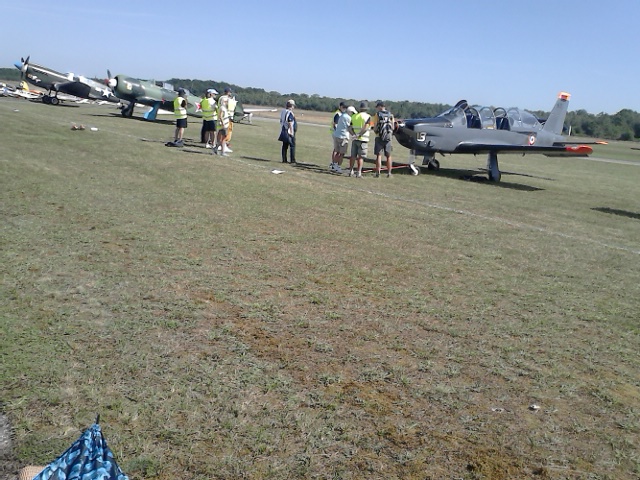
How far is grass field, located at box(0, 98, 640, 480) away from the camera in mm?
2869

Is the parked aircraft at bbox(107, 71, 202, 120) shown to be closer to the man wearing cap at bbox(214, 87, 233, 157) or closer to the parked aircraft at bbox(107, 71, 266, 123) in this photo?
the parked aircraft at bbox(107, 71, 266, 123)

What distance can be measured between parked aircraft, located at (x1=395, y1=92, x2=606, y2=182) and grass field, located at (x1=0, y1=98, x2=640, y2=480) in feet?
21.4

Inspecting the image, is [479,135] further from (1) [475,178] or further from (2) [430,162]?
(2) [430,162]

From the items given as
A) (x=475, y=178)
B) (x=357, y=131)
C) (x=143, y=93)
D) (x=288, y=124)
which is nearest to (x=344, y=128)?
(x=357, y=131)

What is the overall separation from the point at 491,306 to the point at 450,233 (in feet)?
9.83

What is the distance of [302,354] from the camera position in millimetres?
3904

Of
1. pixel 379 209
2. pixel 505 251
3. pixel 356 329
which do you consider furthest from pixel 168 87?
pixel 356 329

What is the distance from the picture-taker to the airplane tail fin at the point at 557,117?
18.7 metres

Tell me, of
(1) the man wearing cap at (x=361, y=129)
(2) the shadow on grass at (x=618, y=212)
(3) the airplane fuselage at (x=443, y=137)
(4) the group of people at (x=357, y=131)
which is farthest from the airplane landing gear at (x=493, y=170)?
(1) the man wearing cap at (x=361, y=129)

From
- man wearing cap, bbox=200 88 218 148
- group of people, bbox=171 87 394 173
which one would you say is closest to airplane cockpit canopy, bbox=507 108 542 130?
group of people, bbox=171 87 394 173

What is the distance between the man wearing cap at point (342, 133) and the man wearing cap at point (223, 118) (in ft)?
10.1

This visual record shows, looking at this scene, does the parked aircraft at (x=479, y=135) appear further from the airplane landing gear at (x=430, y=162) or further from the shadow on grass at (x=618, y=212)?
the shadow on grass at (x=618, y=212)

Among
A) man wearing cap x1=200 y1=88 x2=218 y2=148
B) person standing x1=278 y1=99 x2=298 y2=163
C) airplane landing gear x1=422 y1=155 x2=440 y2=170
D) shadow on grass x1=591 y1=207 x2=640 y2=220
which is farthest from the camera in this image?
airplane landing gear x1=422 y1=155 x2=440 y2=170

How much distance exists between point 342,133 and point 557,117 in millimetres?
9370
